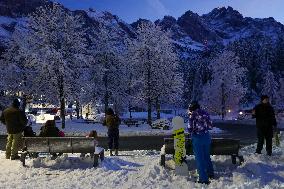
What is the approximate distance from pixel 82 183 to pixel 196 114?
3.35 m

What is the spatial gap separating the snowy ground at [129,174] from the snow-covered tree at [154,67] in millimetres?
36957

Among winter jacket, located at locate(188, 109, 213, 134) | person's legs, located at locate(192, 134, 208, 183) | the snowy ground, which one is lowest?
the snowy ground

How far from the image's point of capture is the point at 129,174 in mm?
12695

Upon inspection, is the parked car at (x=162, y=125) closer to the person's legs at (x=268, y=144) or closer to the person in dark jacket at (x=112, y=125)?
the person in dark jacket at (x=112, y=125)

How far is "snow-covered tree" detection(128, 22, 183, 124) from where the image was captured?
51594 mm

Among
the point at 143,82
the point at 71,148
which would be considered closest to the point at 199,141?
the point at 71,148

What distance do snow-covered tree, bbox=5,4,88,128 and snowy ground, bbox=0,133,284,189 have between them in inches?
1208

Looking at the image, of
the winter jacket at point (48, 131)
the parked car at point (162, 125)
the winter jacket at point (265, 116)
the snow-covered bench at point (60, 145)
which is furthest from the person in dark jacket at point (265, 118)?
the parked car at point (162, 125)

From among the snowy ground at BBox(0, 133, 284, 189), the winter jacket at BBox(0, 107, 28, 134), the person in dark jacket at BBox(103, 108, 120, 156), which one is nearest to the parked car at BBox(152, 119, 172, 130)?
the person in dark jacket at BBox(103, 108, 120, 156)

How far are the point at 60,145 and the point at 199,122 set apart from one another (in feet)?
15.3

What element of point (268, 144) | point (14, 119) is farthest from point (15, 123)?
point (268, 144)

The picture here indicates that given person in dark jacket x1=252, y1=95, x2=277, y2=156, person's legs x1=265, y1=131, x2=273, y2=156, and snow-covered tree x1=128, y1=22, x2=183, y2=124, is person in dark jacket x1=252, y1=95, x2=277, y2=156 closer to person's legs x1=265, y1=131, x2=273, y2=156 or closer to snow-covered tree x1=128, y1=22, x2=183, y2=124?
person's legs x1=265, y1=131, x2=273, y2=156

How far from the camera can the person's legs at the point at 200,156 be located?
11742mm

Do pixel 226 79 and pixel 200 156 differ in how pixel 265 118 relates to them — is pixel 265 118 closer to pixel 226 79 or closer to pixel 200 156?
pixel 200 156
